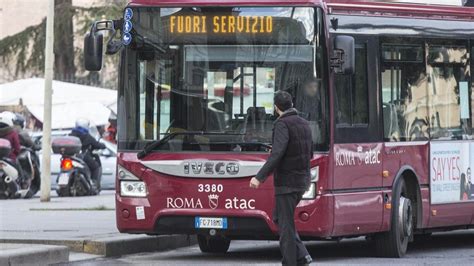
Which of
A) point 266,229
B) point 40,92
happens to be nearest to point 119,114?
point 266,229

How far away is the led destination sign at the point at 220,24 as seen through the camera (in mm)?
14125

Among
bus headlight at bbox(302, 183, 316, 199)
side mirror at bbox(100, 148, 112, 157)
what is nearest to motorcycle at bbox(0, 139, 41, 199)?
side mirror at bbox(100, 148, 112, 157)

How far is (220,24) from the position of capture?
14227mm

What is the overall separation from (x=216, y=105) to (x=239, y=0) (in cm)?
114

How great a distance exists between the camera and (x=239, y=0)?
1420 centimetres

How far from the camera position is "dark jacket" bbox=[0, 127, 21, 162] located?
26016 mm

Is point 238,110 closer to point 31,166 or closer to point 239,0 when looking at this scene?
point 239,0

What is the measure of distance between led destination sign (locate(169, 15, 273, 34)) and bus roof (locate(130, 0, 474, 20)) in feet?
0.49

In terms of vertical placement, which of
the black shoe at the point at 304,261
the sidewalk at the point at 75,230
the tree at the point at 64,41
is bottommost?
the black shoe at the point at 304,261

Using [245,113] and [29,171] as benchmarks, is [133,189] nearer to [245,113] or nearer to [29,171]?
[245,113]

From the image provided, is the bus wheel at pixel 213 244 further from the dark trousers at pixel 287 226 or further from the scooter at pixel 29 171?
the scooter at pixel 29 171

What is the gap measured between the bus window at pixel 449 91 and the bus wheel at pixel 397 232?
108 centimetres

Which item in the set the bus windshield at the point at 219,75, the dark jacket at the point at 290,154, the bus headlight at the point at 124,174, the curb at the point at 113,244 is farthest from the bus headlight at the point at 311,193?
the curb at the point at 113,244

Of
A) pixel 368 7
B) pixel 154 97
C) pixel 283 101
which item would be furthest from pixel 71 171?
pixel 283 101
